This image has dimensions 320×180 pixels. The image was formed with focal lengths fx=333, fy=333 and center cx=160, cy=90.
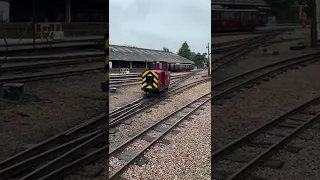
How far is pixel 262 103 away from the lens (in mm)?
7820

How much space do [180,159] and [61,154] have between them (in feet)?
7.00

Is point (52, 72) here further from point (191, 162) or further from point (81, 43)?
point (191, 162)

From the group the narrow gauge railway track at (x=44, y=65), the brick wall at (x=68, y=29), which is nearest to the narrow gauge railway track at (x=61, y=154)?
the narrow gauge railway track at (x=44, y=65)

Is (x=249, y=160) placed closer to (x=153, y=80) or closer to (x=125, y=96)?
(x=153, y=80)

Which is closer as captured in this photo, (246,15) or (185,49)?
(246,15)

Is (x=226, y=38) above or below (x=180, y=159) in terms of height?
above

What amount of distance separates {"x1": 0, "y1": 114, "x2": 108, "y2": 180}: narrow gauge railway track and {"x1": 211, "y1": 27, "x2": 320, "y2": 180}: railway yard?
1916 mm

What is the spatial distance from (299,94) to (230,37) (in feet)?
14.0

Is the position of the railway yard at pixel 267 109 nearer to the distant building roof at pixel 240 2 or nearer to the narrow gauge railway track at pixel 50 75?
the distant building roof at pixel 240 2

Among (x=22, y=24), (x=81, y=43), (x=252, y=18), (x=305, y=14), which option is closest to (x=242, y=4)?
(x=252, y=18)

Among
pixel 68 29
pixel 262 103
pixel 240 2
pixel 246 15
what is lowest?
pixel 262 103

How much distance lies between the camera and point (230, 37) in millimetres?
3758

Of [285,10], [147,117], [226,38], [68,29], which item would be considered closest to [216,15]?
[226,38]

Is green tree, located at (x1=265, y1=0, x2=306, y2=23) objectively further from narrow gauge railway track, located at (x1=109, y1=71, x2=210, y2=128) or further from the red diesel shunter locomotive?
narrow gauge railway track, located at (x1=109, y1=71, x2=210, y2=128)
